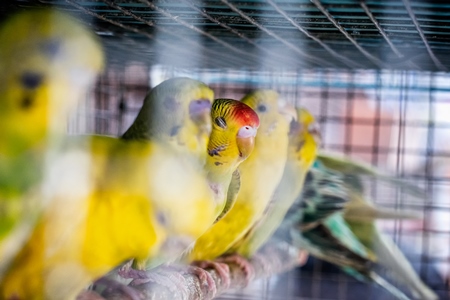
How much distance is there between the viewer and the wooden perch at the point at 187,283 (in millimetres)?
578

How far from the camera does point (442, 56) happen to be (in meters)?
0.81

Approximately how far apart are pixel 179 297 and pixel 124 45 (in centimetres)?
36

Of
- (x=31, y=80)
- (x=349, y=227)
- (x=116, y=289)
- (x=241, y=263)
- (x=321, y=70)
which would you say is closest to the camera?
(x=31, y=80)

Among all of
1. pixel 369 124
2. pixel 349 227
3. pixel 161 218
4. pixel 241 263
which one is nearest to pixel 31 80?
pixel 161 218

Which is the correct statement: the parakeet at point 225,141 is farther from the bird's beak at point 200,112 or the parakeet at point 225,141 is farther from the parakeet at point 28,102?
the parakeet at point 28,102

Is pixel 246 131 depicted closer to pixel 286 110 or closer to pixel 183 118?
pixel 183 118

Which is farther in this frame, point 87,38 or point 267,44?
point 267,44

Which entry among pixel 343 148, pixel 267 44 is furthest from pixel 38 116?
pixel 343 148

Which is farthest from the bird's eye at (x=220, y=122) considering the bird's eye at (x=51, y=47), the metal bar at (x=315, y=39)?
the bird's eye at (x=51, y=47)

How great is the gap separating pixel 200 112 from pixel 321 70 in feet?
1.78

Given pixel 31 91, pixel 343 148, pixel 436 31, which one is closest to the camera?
pixel 31 91

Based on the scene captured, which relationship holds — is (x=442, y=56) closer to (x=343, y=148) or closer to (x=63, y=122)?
(x=63, y=122)

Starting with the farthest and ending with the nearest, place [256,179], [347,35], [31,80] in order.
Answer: [256,179]
[347,35]
[31,80]

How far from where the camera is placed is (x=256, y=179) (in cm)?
81
